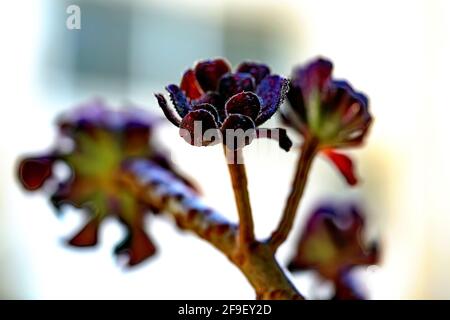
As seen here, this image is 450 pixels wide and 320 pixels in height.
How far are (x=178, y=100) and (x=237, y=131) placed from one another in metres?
0.02

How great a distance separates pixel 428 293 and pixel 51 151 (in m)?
1.16

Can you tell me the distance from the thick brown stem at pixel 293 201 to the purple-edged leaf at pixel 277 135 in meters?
0.05

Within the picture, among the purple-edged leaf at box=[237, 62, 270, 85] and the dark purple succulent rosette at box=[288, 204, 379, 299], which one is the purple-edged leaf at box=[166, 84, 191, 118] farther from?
the dark purple succulent rosette at box=[288, 204, 379, 299]

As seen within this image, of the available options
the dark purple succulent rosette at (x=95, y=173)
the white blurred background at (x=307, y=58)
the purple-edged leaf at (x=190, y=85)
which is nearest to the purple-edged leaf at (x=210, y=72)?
the purple-edged leaf at (x=190, y=85)

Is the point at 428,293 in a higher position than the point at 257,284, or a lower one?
lower

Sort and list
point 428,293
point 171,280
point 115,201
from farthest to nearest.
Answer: point 428,293 < point 171,280 < point 115,201

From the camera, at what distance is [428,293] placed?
4.54 ft

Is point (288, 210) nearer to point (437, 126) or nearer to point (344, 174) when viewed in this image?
point (344, 174)

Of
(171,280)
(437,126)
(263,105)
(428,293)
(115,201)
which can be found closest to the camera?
(263,105)

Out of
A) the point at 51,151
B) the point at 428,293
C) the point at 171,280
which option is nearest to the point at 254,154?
the point at 51,151

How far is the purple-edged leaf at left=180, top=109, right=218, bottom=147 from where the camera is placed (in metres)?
0.19

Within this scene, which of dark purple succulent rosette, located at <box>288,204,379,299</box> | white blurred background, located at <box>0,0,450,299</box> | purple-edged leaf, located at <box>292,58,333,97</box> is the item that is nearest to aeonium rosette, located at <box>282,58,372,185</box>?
purple-edged leaf, located at <box>292,58,333,97</box>

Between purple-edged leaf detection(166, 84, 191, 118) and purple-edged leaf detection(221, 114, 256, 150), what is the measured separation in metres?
0.01

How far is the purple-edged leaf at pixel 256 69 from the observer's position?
0.23 metres
